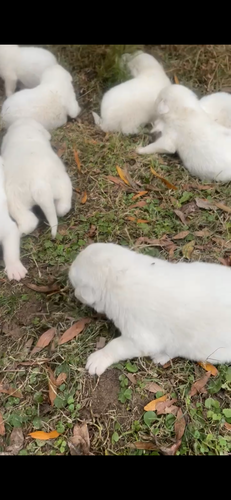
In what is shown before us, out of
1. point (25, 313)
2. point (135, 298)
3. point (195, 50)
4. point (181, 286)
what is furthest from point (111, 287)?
point (195, 50)

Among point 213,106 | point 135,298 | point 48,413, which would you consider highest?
point 213,106

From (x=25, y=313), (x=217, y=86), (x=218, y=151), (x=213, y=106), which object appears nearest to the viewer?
(x=25, y=313)

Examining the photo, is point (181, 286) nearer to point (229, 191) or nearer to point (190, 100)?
point (229, 191)

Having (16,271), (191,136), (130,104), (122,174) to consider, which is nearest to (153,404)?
(16,271)

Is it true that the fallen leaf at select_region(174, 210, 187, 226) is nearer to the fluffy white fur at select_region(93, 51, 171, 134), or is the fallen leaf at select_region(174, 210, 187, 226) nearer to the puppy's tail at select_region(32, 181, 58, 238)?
the puppy's tail at select_region(32, 181, 58, 238)

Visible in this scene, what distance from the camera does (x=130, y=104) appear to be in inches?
200

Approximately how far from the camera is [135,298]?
9.52ft

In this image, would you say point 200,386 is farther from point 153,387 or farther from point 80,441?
point 80,441

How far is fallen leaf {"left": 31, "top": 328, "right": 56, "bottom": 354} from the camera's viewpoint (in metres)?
3.38

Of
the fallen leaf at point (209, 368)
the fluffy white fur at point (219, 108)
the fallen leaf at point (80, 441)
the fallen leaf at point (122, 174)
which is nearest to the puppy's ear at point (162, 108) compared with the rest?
the fluffy white fur at point (219, 108)

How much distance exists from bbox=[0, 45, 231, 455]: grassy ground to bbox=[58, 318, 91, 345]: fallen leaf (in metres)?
0.04

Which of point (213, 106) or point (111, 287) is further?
point (213, 106)

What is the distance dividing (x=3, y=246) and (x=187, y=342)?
1.87 m

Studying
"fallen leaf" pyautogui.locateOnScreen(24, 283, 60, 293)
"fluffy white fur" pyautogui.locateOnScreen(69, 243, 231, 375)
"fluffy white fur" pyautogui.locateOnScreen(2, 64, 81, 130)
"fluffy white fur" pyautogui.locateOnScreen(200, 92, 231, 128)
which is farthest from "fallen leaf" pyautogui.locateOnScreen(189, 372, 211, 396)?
"fluffy white fur" pyautogui.locateOnScreen(2, 64, 81, 130)
